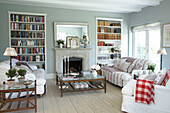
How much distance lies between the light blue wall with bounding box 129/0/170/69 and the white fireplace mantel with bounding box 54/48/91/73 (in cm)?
265

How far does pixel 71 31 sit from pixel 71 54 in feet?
3.37

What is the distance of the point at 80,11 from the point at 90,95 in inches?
158

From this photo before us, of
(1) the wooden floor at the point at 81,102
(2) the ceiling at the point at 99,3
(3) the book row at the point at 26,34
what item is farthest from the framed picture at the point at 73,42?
(1) the wooden floor at the point at 81,102

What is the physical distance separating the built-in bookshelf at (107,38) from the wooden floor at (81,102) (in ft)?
9.24

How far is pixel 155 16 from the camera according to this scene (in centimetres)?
582

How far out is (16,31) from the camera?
19.6 feet

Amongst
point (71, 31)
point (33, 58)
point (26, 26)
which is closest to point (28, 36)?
point (26, 26)

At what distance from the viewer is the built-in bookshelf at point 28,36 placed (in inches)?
232

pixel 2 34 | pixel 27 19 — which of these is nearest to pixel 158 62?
pixel 27 19

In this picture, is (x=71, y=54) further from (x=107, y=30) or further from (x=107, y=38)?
(x=107, y=30)

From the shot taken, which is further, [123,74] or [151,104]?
[123,74]

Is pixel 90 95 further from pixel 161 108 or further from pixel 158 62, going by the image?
pixel 158 62

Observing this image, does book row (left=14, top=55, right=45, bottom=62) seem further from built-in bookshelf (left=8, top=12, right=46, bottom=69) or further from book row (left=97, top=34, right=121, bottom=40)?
book row (left=97, top=34, right=121, bottom=40)

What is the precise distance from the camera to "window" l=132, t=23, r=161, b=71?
593 centimetres
